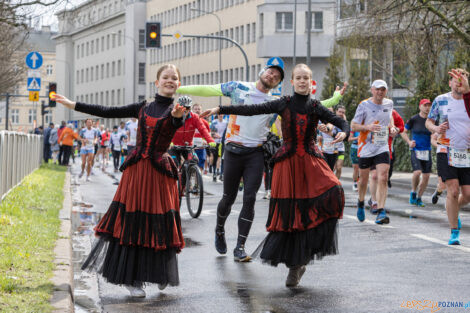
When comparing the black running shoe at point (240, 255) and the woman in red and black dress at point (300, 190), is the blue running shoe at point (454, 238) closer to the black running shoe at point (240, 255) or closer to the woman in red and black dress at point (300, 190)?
the black running shoe at point (240, 255)

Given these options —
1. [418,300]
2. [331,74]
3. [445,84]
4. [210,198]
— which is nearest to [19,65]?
[331,74]

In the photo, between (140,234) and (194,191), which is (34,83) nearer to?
(194,191)

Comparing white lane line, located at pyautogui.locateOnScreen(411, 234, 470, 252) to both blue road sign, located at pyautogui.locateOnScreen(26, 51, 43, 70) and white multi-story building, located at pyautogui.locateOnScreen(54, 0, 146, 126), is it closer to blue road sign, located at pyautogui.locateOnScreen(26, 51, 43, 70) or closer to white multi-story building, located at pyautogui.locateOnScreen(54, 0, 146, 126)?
blue road sign, located at pyautogui.locateOnScreen(26, 51, 43, 70)

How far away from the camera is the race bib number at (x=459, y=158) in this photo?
35.5 feet

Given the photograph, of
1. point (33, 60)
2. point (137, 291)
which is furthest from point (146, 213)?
point (33, 60)

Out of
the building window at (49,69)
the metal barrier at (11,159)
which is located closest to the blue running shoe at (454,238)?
the metal barrier at (11,159)

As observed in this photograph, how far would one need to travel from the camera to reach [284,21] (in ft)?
229

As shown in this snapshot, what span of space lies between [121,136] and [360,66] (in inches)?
499

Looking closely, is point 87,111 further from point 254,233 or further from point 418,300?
point 254,233

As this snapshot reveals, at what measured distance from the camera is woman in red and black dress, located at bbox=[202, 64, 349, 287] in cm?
802

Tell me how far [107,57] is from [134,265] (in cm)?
10810

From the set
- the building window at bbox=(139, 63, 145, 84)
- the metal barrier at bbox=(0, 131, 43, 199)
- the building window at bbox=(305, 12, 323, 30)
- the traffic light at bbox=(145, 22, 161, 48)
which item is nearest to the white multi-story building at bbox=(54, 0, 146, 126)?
the building window at bbox=(139, 63, 145, 84)

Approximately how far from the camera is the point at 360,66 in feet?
141

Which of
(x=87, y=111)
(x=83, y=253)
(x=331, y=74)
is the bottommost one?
(x=83, y=253)
